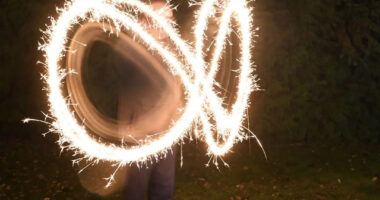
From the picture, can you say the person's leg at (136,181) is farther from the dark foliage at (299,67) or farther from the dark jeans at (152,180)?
the dark foliage at (299,67)

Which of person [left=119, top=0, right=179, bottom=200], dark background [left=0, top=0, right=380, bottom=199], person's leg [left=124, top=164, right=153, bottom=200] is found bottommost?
person's leg [left=124, top=164, right=153, bottom=200]

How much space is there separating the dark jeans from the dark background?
3011mm

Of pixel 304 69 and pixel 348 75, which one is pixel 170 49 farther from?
pixel 348 75

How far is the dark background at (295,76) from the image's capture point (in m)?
6.60

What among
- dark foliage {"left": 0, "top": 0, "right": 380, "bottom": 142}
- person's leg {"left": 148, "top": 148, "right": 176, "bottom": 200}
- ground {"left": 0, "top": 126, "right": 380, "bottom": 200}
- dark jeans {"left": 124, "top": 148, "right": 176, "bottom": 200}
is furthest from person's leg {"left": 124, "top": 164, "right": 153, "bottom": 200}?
dark foliage {"left": 0, "top": 0, "right": 380, "bottom": 142}

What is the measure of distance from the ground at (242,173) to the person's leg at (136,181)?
1714mm

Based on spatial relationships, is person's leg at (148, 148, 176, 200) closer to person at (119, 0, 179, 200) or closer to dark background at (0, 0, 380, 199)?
person at (119, 0, 179, 200)

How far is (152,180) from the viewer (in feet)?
11.7

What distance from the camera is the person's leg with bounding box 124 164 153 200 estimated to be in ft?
11.1

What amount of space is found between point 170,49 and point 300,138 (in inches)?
171

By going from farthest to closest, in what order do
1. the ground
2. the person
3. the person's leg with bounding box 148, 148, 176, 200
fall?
the ground → the person's leg with bounding box 148, 148, 176, 200 → the person

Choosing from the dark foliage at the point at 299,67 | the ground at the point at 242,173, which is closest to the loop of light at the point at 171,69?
the ground at the point at 242,173

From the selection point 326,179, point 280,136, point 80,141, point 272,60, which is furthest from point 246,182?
point 80,141

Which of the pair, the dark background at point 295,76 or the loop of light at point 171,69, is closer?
the loop of light at point 171,69
